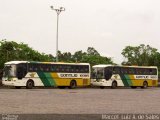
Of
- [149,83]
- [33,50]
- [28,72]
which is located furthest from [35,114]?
[33,50]

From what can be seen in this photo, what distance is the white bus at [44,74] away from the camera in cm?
3916

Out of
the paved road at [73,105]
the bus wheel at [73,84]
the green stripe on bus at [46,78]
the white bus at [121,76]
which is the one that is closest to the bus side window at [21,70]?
the green stripe on bus at [46,78]

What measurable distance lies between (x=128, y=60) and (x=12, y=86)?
63.3 metres

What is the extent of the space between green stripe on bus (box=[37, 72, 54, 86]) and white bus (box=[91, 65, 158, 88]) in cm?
612

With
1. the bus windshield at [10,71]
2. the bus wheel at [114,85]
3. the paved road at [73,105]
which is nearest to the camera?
the paved road at [73,105]

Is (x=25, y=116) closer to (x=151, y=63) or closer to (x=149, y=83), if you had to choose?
(x=149, y=83)

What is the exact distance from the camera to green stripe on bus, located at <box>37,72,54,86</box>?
40.2m

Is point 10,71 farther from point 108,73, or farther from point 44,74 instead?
point 108,73

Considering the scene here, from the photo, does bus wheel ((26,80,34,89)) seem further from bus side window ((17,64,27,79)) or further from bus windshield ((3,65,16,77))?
bus windshield ((3,65,16,77))

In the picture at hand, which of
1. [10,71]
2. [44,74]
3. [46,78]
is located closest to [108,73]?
[46,78]

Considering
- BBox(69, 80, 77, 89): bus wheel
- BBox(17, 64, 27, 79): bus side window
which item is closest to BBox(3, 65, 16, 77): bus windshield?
BBox(17, 64, 27, 79): bus side window

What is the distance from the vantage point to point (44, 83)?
4041 centimetres

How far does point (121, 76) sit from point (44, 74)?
939 cm

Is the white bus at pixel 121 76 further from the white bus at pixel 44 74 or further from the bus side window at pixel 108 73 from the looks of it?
the white bus at pixel 44 74
